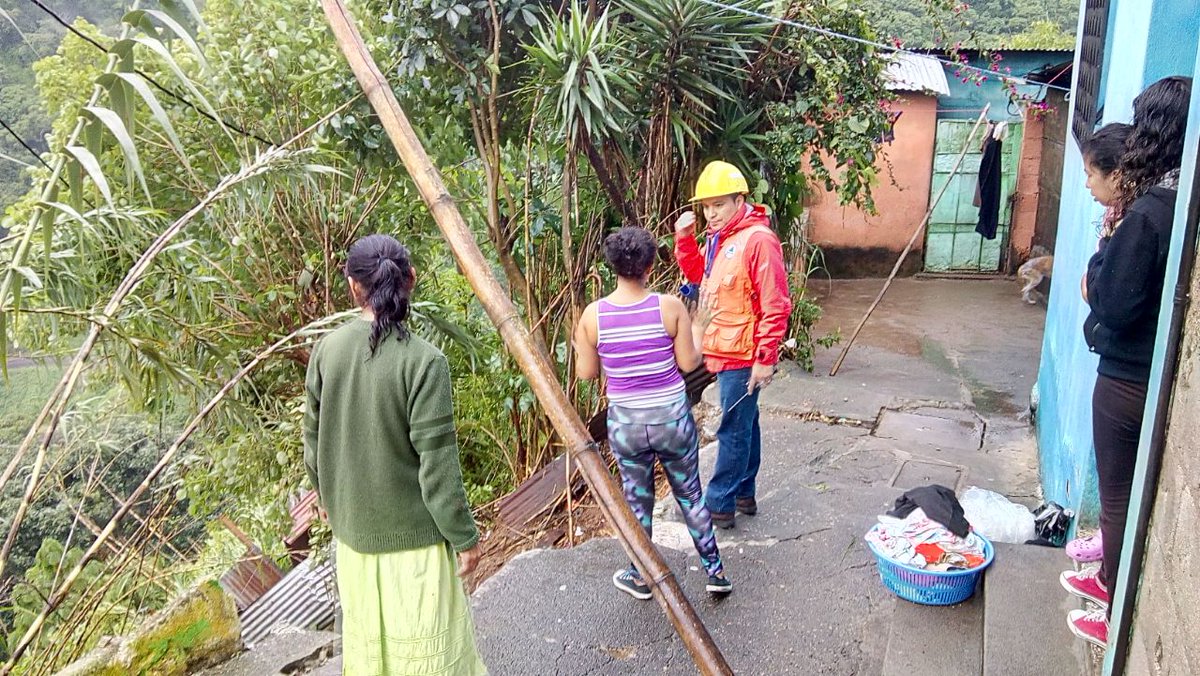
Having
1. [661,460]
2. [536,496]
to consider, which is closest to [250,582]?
[536,496]

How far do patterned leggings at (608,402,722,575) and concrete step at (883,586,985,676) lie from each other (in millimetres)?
776

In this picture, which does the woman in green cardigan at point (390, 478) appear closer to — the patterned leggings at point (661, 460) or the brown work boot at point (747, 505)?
the patterned leggings at point (661, 460)

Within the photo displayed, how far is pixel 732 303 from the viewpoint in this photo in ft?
12.3

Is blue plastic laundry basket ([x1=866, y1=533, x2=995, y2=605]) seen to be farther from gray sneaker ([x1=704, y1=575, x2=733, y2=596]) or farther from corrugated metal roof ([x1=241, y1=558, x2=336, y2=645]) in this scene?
corrugated metal roof ([x1=241, y1=558, x2=336, y2=645])

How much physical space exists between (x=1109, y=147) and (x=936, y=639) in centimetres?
177

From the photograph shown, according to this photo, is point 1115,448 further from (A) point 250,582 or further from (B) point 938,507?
(A) point 250,582

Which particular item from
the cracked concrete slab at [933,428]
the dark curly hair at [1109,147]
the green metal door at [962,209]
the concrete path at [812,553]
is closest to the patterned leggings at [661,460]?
the concrete path at [812,553]

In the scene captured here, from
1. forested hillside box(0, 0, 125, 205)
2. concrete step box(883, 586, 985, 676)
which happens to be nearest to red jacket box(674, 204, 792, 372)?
concrete step box(883, 586, 985, 676)

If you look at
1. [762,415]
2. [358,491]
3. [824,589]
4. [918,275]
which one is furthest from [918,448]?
[918,275]

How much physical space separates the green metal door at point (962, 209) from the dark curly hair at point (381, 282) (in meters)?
9.88

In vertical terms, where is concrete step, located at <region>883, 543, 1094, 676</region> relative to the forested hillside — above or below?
below

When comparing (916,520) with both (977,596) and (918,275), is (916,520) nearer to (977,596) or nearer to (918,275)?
(977,596)

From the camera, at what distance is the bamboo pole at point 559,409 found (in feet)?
7.77

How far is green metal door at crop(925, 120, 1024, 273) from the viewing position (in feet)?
35.9
